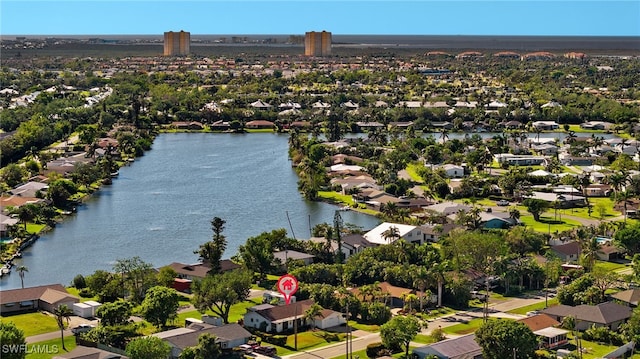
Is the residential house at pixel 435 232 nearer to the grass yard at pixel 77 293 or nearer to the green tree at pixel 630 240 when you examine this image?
the green tree at pixel 630 240

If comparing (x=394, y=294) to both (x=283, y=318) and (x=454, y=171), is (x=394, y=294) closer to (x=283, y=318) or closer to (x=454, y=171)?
(x=283, y=318)

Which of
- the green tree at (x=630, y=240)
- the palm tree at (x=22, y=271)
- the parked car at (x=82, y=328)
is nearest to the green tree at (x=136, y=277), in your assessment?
the parked car at (x=82, y=328)

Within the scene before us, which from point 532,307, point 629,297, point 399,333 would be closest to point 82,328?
point 399,333

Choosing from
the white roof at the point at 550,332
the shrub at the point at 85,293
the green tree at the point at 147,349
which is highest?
the green tree at the point at 147,349

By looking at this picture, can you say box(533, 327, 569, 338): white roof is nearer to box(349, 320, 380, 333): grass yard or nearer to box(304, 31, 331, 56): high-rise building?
box(349, 320, 380, 333): grass yard

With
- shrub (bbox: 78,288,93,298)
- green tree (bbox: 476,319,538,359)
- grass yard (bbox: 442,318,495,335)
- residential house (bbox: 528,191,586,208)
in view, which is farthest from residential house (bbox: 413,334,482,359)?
residential house (bbox: 528,191,586,208)

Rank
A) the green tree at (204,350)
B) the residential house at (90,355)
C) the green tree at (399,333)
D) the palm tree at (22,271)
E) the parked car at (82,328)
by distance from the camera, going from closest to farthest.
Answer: the residential house at (90,355) < the green tree at (204,350) < the green tree at (399,333) < the parked car at (82,328) < the palm tree at (22,271)

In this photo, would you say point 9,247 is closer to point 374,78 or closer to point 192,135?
point 192,135
